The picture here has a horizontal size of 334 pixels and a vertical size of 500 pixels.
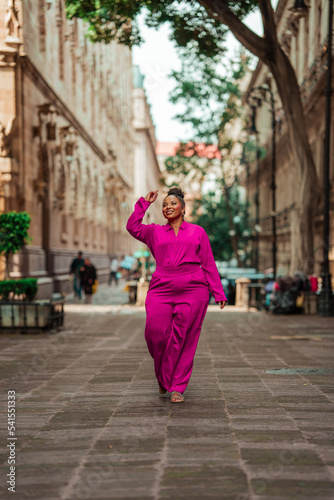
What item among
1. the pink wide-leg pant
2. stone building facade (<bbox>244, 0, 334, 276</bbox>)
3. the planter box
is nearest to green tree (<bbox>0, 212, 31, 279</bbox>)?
the planter box

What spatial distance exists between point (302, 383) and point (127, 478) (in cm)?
361

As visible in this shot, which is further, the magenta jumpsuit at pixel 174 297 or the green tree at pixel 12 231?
the green tree at pixel 12 231

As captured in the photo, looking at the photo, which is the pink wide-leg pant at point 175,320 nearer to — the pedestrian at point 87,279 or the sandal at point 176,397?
the sandal at point 176,397

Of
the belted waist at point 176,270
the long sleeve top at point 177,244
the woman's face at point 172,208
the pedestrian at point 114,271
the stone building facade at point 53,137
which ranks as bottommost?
the pedestrian at point 114,271

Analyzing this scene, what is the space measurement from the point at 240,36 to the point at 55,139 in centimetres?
969

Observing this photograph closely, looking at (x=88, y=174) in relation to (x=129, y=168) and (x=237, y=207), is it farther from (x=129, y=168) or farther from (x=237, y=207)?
(x=129, y=168)

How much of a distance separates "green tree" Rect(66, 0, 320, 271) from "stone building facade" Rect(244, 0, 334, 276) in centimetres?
67

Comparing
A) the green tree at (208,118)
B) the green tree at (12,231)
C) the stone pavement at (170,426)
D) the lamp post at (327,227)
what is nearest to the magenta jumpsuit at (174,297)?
the stone pavement at (170,426)

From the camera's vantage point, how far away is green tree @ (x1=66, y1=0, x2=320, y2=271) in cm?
1585

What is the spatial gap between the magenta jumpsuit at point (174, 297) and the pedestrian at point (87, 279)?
17463 mm

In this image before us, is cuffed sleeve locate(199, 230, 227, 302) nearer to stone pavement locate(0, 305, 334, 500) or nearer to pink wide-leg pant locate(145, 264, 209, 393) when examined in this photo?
pink wide-leg pant locate(145, 264, 209, 393)

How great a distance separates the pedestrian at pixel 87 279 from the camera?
78.4 ft

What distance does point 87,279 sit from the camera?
24.0m

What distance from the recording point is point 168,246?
6477 mm
